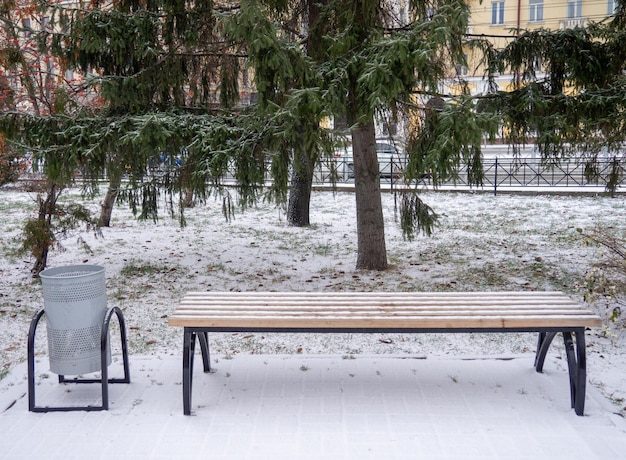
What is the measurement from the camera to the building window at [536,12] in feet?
96.3

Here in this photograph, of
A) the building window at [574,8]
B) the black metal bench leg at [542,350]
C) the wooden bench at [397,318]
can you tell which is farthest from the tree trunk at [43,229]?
the building window at [574,8]

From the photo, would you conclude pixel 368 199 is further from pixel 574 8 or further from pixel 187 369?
pixel 574 8

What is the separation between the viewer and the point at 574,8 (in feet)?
95.3

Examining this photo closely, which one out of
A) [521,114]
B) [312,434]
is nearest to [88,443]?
[312,434]

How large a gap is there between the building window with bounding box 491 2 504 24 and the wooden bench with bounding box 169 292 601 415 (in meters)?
28.8

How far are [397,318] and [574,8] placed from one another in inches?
1180

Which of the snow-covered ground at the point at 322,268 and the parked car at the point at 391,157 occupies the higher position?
the parked car at the point at 391,157

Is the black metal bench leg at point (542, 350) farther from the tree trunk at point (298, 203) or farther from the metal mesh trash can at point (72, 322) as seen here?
the tree trunk at point (298, 203)

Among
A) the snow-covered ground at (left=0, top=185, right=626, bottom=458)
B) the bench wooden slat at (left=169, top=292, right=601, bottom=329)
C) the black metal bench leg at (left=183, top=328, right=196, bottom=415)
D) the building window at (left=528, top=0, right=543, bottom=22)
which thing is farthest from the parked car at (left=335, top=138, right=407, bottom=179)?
the building window at (left=528, top=0, right=543, bottom=22)

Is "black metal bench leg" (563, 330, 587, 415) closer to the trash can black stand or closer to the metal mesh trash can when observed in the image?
the trash can black stand

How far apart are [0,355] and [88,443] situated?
2.17m

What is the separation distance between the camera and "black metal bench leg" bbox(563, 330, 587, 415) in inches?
149

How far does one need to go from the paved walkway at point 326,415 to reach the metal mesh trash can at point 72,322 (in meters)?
0.31

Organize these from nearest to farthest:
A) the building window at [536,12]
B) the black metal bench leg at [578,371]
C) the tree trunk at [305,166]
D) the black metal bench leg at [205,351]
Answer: the black metal bench leg at [578,371], the black metal bench leg at [205,351], the tree trunk at [305,166], the building window at [536,12]
